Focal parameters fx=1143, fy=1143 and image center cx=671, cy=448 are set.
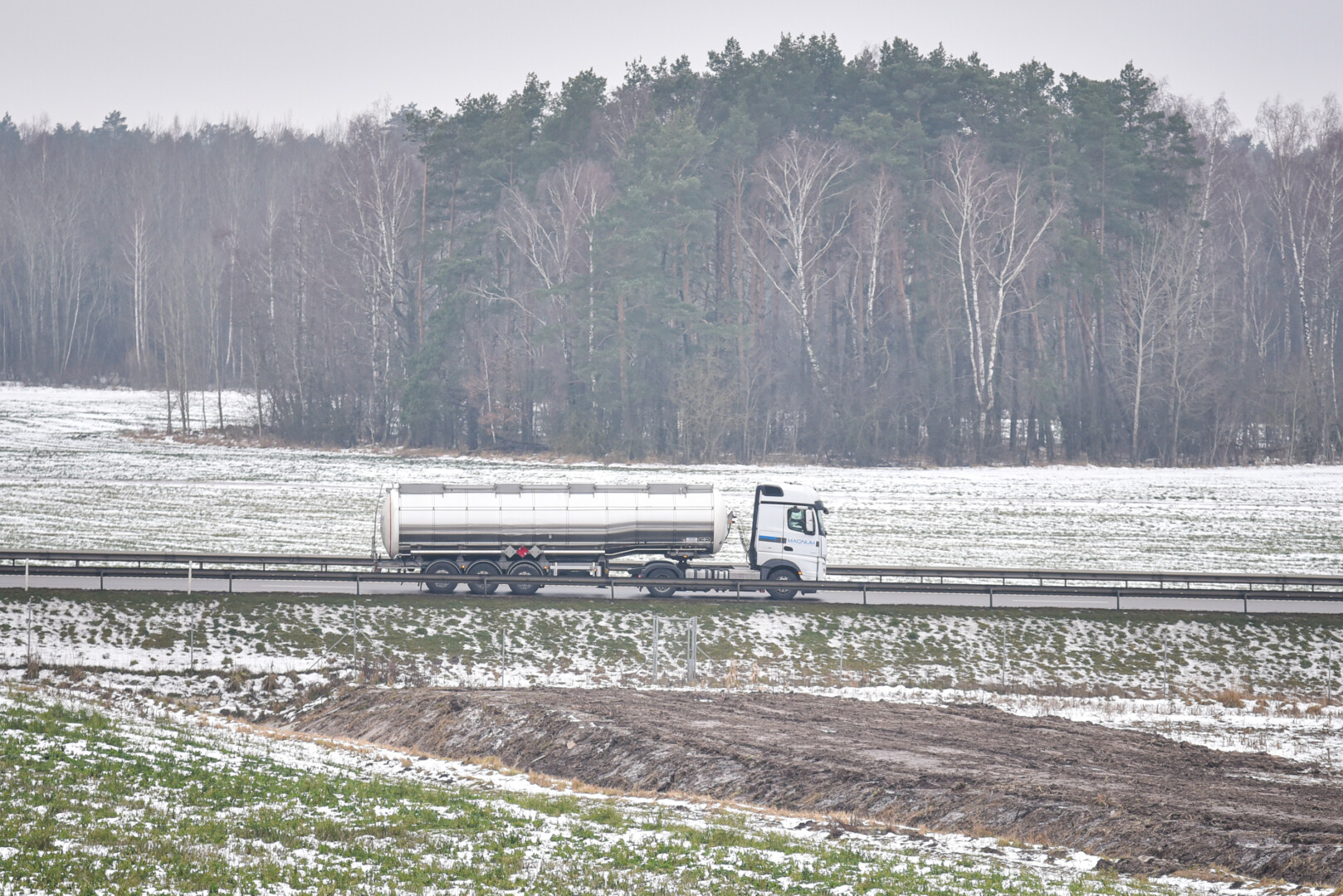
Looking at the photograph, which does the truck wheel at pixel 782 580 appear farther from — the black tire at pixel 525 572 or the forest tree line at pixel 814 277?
the forest tree line at pixel 814 277

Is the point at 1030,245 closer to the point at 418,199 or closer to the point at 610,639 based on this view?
the point at 418,199

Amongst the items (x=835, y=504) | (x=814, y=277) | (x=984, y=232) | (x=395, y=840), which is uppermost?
(x=984, y=232)

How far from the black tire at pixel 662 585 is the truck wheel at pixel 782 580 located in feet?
8.04

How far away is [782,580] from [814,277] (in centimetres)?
4956

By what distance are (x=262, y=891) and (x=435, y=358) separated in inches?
2656

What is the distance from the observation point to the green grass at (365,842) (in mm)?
11109

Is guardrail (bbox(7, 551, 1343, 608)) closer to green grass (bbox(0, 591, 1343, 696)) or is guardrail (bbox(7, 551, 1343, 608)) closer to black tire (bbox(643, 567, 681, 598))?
black tire (bbox(643, 567, 681, 598))

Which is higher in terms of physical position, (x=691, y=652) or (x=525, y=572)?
(x=525, y=572)

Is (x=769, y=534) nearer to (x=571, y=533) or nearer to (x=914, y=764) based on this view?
(x=571, y=533)

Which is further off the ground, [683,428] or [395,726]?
[683,428]

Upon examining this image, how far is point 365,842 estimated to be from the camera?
12.4 meters

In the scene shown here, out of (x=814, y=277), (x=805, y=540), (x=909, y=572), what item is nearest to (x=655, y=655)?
(x=805, y=540)

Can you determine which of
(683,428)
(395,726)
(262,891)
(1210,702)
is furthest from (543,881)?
(683,428)

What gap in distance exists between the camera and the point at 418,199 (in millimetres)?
80688
